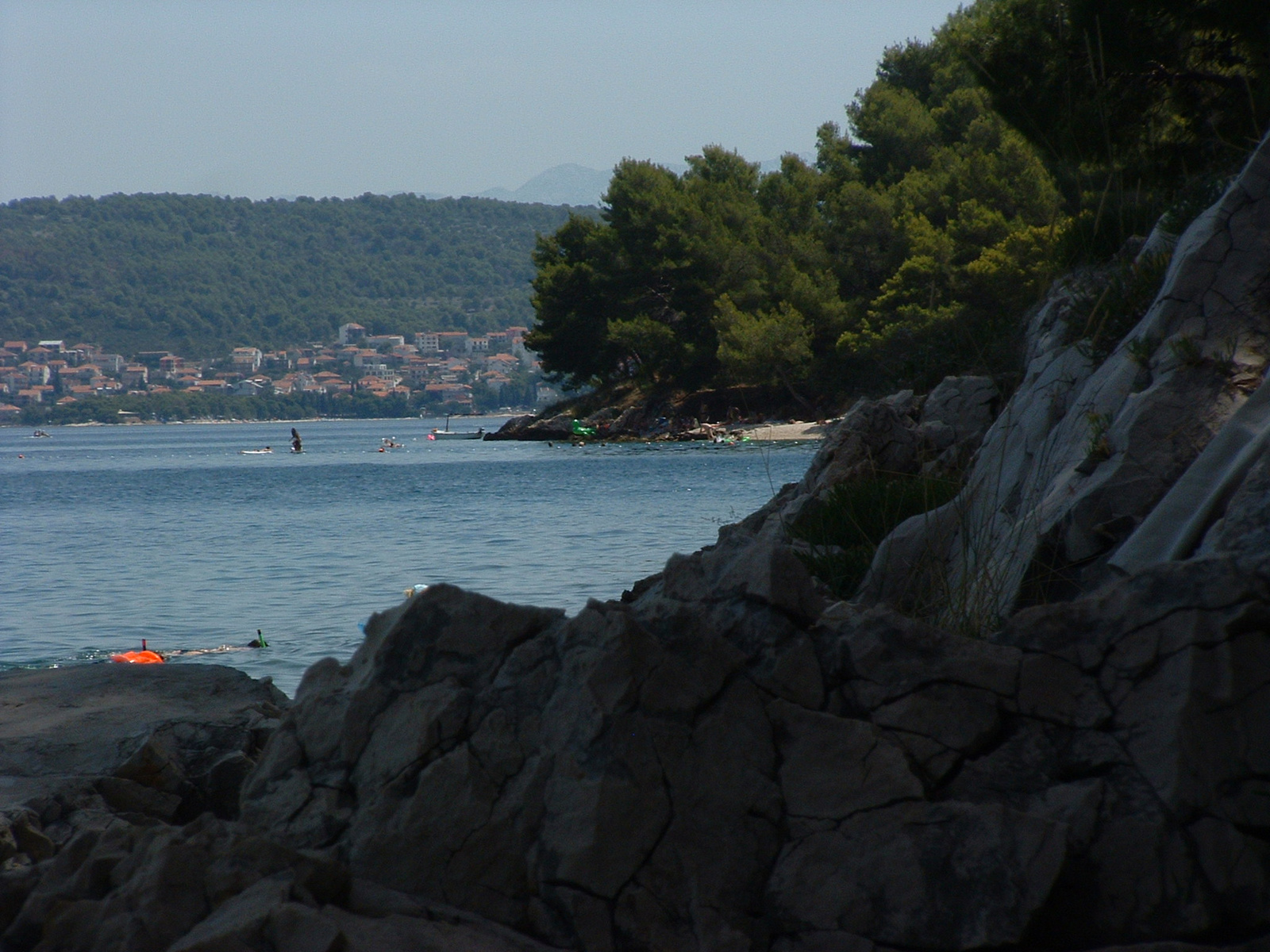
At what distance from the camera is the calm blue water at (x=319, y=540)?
13328 mm

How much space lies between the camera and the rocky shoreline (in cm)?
257

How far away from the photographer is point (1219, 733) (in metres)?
2.72

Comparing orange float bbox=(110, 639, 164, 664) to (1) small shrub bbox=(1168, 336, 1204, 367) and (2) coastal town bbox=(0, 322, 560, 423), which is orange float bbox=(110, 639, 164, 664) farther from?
(2) coastal town bbox=(0, 322, 560, 423)

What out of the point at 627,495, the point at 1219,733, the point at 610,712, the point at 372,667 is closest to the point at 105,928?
the point at 372,667

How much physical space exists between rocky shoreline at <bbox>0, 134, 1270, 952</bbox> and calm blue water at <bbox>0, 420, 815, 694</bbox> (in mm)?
3691

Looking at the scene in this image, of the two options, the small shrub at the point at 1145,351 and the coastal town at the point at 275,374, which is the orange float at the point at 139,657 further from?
the coastal town at the point at 275,374

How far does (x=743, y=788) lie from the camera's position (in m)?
2.84

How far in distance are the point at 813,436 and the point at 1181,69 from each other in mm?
34239

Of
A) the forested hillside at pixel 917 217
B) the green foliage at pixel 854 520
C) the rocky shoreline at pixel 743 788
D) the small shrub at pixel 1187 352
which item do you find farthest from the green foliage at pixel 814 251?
the rocky shoreline at pixel 743 788

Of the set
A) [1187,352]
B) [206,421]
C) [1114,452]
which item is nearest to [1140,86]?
[1187,352]

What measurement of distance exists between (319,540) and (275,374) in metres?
156

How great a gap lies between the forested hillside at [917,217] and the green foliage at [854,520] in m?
1.67

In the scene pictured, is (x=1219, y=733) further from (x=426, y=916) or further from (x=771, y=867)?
(x=426, y=916)

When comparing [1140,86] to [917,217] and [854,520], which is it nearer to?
[854,520]
